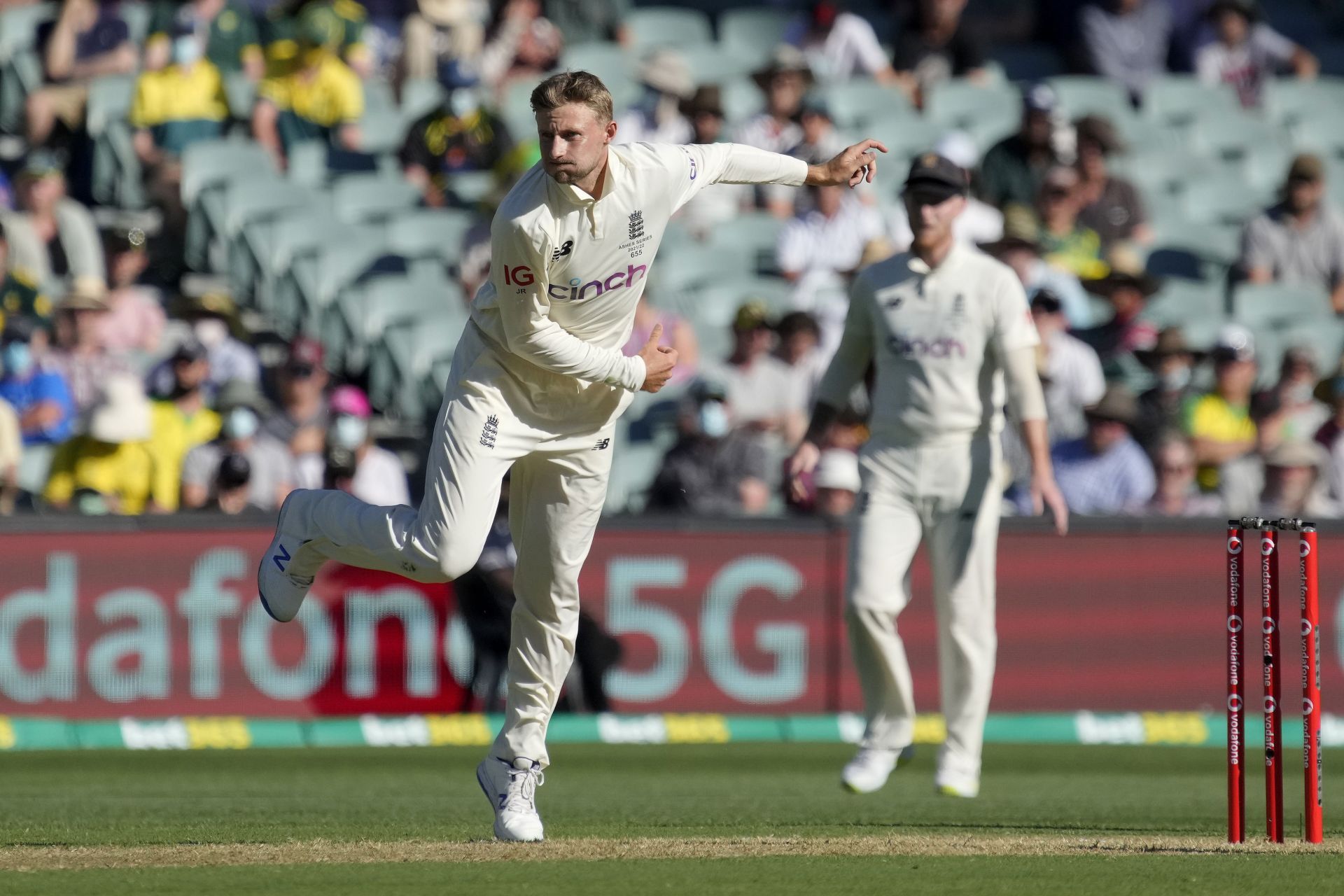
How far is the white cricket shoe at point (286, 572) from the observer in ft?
23.5

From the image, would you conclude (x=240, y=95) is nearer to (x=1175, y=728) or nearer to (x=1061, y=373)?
(x=1061, y=373)

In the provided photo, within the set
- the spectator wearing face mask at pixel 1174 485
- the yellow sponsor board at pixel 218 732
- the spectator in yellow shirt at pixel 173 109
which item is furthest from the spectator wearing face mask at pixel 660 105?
the yellow sponsor board at pixel 218 732

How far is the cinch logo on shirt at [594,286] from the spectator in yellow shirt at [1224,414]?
303 inches

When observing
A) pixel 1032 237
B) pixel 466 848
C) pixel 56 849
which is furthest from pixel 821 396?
pixel 1032 237

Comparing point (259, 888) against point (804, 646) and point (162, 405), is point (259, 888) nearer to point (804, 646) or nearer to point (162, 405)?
point (804, 646)

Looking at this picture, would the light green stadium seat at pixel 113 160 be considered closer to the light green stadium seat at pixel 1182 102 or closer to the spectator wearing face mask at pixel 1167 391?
the spectator wearing face mask at pixel 1167 391

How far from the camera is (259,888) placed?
609 centimetres

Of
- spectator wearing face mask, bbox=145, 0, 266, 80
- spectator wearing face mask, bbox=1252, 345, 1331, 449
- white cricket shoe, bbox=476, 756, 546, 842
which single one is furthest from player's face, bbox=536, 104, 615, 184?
spectator wearing face mask, bbox=145, 0, 266, 80

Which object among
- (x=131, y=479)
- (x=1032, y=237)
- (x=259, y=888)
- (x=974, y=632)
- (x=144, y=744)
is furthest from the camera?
(x=1032, y=237)

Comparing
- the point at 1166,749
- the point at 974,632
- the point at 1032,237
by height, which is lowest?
the point at 1166,749

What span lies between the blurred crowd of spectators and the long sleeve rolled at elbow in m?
3.93

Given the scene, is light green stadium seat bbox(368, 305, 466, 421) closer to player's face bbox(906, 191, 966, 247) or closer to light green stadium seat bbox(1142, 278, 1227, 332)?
light green stadium seat bbox(1142, 278, 1227, 332)

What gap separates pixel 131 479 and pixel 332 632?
1833mm

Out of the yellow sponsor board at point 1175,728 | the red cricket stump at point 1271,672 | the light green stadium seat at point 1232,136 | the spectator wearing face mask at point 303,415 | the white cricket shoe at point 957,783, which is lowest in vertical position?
the yellow sponsor board at point 1175,728
